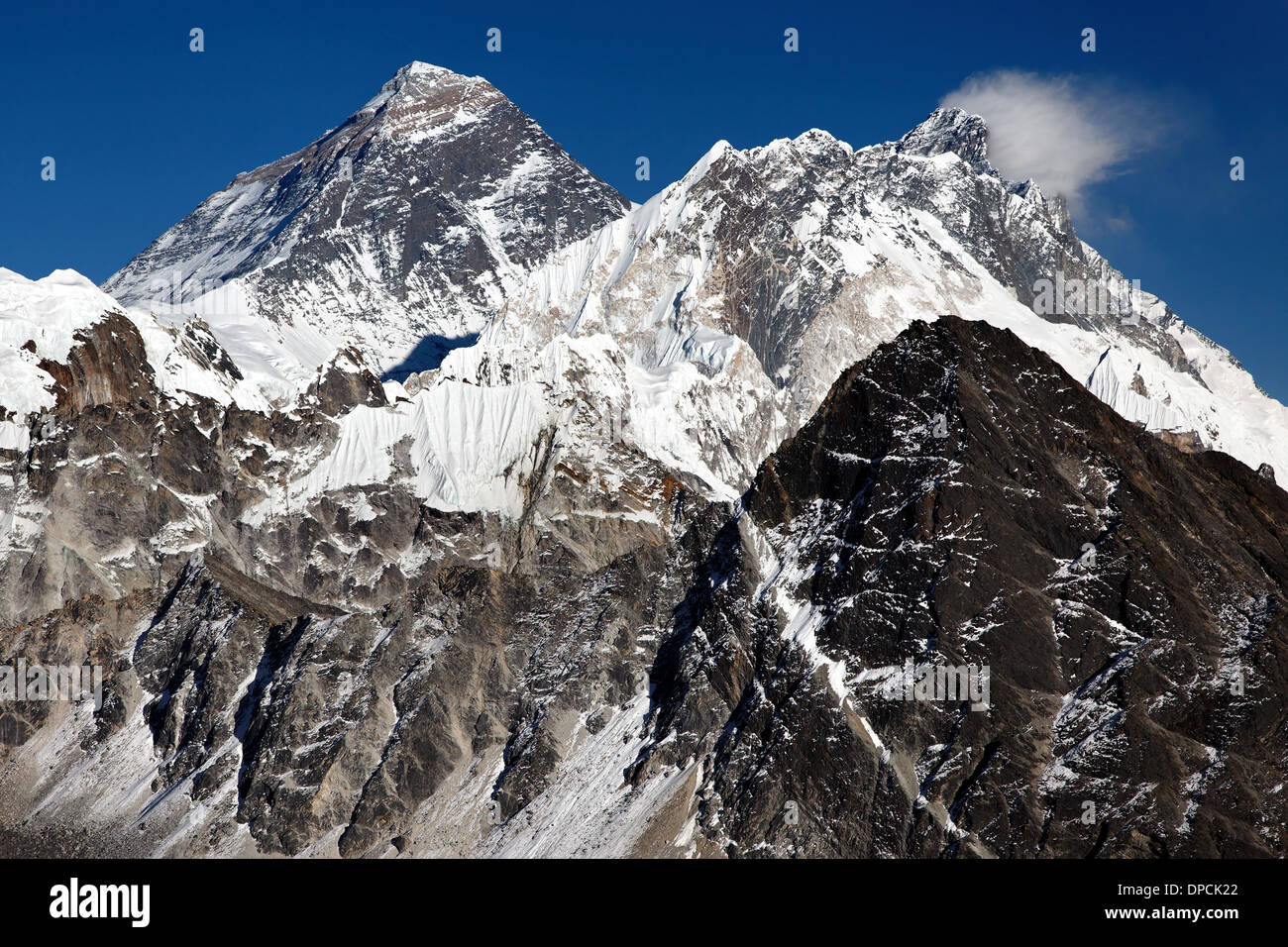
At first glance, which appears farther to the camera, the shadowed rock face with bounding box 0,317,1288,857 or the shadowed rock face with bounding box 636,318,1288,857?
the shadowed rock face with bounding box 0,317,1288,857

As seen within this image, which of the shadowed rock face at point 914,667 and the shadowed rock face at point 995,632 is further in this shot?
the shadowed rock face at point 914,667

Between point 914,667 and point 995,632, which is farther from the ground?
point 995,632

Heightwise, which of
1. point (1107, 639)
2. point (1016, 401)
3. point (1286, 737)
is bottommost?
point (1286, 737)

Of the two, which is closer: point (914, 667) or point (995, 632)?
point (995, 632)
